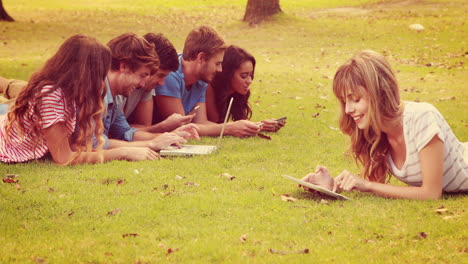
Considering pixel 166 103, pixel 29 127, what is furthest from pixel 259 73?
pixel 29 127

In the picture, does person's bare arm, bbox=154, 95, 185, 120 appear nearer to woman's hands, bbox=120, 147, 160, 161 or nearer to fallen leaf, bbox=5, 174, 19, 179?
woman's hands, bbox=120, 147, 160, 161

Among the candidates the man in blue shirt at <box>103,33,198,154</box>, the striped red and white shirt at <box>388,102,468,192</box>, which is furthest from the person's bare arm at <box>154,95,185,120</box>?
the striped red and white shirt at <box>388,102,468,192</box>

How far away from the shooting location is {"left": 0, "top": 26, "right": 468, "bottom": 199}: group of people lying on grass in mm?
5137

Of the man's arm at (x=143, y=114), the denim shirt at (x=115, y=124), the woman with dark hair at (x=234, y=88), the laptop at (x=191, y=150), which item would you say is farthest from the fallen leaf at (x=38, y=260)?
the woman with dark hair at (x=234, y=88)

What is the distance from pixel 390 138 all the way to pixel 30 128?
334 centimetres

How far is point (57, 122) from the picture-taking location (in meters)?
5.96

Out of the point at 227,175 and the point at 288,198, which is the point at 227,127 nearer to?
the point at 227,175

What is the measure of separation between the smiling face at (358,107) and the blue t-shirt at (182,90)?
3.08 m

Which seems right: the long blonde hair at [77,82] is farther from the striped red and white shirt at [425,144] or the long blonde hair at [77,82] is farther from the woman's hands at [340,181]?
the striped red and white shirt at [425,144]

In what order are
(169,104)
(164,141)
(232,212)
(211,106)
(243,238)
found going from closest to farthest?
1. (243,238)
2. (232,212)
3. (164,141)
4. (169,104)
5. (211,106)

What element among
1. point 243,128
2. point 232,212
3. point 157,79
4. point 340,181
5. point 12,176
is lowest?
point 12,176

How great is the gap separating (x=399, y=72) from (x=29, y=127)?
1007cm

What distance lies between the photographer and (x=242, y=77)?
27.7 feet

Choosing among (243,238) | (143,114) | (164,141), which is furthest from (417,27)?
(243,238)
